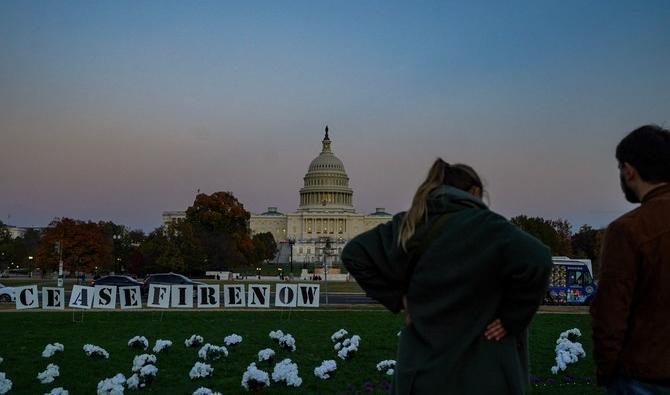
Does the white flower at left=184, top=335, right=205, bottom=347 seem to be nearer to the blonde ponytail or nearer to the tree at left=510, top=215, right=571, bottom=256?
the blonde ponytail

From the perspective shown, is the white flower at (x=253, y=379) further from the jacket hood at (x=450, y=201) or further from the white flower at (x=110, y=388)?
the jacket hood at (x=450, y=201)

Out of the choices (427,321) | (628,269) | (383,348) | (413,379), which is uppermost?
(628,269)

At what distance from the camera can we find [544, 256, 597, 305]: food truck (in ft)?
114

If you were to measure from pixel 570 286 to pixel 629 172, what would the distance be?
3284 cm

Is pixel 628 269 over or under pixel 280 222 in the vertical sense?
under

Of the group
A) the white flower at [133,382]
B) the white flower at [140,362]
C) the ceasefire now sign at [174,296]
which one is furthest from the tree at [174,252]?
the white flower at [133,382]

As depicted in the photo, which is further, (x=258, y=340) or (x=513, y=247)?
(x=258, y=340)

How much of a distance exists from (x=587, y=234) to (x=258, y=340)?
96.5m

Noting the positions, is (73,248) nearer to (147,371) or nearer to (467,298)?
→ (147,371)

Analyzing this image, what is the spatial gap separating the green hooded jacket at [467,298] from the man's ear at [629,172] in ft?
2.48

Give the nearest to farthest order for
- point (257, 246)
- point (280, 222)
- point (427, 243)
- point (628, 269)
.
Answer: point (628, 269)
point (427, 243)
point (257, 246)
point (280, 222)

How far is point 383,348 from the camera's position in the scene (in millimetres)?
14852

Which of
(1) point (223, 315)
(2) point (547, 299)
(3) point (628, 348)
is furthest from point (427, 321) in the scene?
(2) point (547, 299)

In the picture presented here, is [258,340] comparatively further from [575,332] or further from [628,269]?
[628,269]
